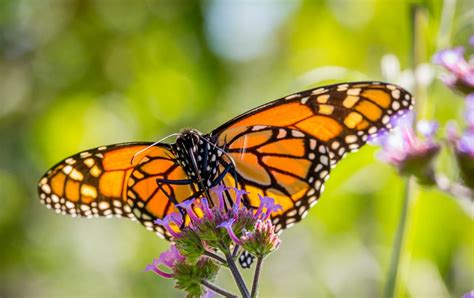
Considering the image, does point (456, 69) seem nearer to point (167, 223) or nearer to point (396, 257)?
point (396, 257)

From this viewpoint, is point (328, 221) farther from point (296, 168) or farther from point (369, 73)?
point (369, 73)

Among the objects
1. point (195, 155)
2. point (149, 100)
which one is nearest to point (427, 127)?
point (195, 155)

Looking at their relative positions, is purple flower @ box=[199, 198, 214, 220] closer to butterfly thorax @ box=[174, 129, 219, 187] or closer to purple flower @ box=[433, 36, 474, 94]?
butterfly thorax @ box=[174, 129, 219, 187]

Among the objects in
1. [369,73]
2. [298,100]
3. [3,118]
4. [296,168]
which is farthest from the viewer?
[3,118]

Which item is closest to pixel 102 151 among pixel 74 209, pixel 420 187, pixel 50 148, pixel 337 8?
pixel 74 209

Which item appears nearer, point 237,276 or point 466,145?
point 237,276

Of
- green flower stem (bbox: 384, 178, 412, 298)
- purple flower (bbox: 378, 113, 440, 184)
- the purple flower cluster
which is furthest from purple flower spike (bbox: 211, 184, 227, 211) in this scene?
purple flower (bbox: 378, 113, 440, 184)
